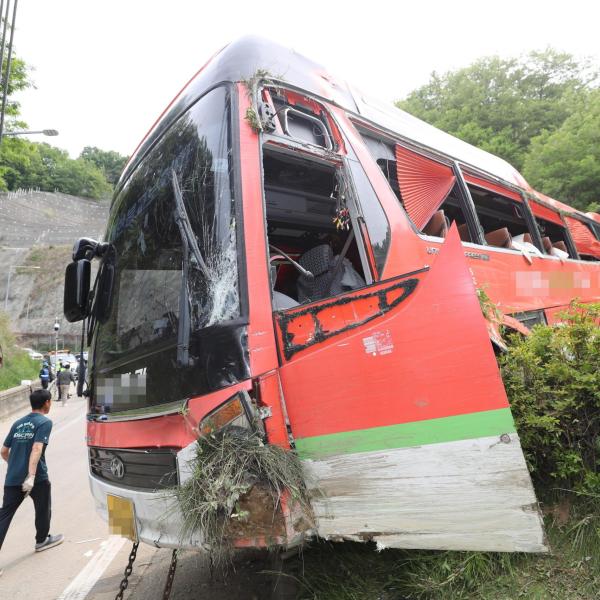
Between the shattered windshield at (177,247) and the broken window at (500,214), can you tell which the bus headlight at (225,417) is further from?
the broken window at (500,214)

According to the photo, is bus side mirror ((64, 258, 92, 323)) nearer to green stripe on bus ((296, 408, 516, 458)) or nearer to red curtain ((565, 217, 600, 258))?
green stripe on bus ((296, 408, 516, 458))

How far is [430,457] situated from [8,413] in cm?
1563

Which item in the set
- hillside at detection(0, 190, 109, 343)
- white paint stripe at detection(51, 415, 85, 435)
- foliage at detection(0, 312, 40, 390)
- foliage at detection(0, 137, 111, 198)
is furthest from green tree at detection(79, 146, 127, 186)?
white paint stripe at detection(51, 415, 85, 435)

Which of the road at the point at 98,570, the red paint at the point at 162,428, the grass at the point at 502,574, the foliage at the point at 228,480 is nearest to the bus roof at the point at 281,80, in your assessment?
the red paint at the point at 162,428

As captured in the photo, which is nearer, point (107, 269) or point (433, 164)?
point (107, 269)

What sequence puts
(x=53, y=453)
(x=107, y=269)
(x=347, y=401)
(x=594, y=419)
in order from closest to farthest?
(x=347, y=401) < (x=594, y=419) < (x=107, y=269) < (x=53, y=453)

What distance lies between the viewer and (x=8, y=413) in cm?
1423

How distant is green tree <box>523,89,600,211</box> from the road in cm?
1464

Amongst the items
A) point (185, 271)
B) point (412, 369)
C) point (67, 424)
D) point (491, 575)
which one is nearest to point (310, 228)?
point (185, 271)

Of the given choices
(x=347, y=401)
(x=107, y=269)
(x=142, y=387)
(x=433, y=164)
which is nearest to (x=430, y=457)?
(x=347, y=401)

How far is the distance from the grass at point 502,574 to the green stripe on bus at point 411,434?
61 centimetres

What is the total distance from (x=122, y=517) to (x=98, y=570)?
6.02ft

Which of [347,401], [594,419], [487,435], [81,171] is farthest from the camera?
[81,171]

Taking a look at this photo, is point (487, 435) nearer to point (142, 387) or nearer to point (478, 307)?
point (478, 307)
